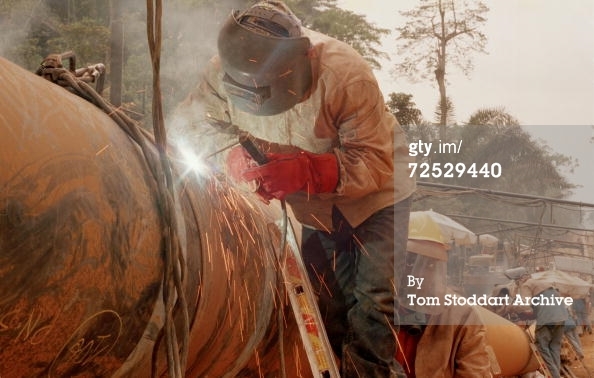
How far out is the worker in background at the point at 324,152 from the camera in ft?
9.24

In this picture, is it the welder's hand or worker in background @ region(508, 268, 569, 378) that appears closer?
the welder's hand

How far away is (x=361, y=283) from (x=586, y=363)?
12.8m

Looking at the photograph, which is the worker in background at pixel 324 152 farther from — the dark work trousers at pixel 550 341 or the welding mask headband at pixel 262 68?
the dark work trousers at pixel 550 341

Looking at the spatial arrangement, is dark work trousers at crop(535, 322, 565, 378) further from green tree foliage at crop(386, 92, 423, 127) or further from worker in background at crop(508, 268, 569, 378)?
green tree foliage at crop(386, 92, 423, 127)

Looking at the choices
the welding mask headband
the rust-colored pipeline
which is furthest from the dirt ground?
the rust-colored pipeline

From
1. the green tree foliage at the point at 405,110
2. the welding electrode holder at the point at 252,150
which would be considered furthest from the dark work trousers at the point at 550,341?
the green tree foliage at the point at 405,110

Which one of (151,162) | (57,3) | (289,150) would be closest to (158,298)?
(151,162)

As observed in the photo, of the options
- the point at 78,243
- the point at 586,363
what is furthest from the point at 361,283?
the point at 586,363

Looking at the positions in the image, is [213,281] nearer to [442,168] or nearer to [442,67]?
[442,168]

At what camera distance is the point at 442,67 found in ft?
87.3

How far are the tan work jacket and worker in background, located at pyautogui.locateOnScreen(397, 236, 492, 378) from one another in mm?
906

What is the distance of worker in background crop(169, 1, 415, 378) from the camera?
2816mm

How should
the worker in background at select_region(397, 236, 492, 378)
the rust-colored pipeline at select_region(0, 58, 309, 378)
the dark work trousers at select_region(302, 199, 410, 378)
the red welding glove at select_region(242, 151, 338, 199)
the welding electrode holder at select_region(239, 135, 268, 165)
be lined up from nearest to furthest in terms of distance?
the rust-colored pipeline at select_region(0, 58, 309, 378) < the welding electrode holder at select_region(239, 135, 268, 165) < the red welding glove at select_region(242, 151, 338, 199) < the dark work trousers at select_region(302, 199, 410, 378) < the worker in background at select_region(397, 236, 492, 378)

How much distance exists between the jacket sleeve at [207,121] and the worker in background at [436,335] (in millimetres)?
1417
